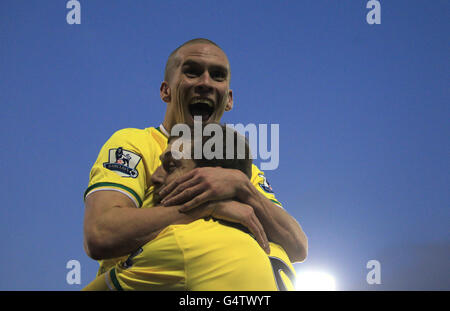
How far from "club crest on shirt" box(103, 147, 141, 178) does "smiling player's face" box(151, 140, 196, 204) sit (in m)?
0.12

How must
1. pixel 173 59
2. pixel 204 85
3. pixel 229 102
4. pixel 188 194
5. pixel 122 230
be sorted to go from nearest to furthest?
pixel 122 230, pixel 188 194, pixel 204 85, pixel 173 59, pixel 229 102

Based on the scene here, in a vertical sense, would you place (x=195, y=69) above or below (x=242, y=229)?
above

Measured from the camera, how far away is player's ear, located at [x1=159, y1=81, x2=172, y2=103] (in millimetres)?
2889

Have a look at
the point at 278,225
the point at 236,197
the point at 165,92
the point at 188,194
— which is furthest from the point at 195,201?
the point at 165,92

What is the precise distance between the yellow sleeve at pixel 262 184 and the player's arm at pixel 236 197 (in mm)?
310

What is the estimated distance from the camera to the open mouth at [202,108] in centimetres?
268

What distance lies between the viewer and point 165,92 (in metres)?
2.92

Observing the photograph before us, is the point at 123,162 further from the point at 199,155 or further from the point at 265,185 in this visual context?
the point at 265,185

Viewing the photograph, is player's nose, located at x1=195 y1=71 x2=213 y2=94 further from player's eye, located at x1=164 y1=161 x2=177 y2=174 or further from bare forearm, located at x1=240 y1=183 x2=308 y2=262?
bare forearm, located at x1=240 y1=183 x2=308 y2=262

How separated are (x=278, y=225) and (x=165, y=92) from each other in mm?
A: 1330
